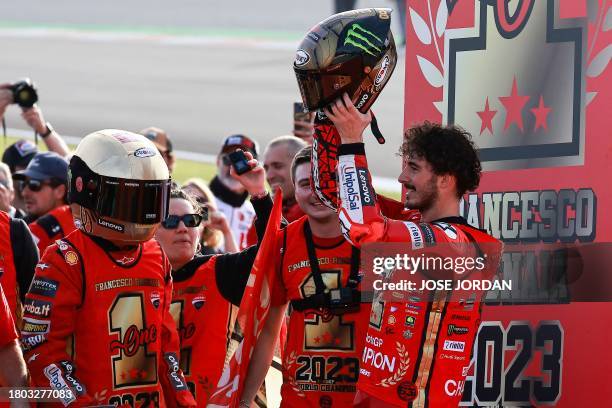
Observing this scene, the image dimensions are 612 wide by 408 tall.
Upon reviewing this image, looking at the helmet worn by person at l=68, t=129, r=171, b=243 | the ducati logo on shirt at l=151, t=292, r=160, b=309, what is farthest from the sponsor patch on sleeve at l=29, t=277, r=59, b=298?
the ducati logo on shirt at l=151, t=292, r=160, b=309

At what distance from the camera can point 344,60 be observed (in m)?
4.60

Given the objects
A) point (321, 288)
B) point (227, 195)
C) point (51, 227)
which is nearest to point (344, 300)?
point (321, 288)

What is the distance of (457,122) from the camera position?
5.60 m

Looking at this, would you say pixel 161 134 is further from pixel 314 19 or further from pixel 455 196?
pixel 314 19

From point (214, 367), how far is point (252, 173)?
1085mm

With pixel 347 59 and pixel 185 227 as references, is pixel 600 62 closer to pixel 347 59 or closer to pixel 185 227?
pixel 347 59

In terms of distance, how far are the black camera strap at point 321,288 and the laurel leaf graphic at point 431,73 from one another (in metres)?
1.03

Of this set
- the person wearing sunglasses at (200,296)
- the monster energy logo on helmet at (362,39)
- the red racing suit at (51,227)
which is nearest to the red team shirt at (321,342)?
the person wearing sunglasses at (200,296)

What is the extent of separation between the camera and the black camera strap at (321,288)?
4996mm

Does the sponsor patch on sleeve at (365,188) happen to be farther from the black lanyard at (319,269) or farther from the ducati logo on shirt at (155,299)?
the ducati logo on shirt at (155,299)

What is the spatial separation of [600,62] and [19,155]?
208 inches

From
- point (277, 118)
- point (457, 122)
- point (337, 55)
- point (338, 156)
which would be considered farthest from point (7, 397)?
point (277, 118)

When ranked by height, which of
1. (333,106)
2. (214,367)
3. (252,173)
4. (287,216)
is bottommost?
(214,367)

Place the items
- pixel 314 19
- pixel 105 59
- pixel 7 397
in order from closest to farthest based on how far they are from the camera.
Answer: pixel 7 397
pixel 105 59
pixel 314 19
